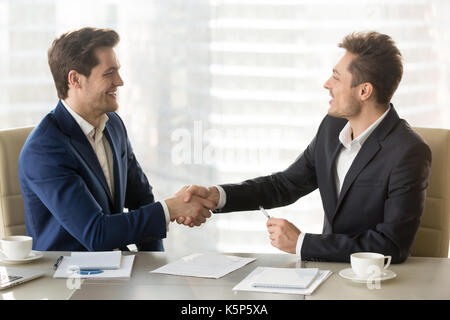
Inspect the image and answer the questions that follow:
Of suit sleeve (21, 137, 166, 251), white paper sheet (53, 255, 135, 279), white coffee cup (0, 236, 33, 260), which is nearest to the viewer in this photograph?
white paper sheet (53, 255, 135, 279)

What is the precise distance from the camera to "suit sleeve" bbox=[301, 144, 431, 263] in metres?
2.01

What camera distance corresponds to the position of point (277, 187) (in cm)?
275

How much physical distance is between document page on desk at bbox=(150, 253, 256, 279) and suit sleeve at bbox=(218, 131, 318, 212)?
0.59m

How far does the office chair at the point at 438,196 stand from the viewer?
2453 mm

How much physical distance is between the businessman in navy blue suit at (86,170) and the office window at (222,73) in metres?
1.22

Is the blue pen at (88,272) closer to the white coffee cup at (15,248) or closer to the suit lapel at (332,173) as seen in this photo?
the white coffee cup at (15,248)

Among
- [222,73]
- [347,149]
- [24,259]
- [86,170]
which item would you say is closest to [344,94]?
[347,149]

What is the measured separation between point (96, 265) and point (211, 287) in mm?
381

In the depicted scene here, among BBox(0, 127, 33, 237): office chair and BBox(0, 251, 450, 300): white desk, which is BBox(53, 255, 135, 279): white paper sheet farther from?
BBox(0, 127, 33, 237): office chair

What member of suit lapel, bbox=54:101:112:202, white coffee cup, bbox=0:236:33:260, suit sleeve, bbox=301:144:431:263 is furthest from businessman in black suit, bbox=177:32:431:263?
white coffee cup, bbox=0:236:33:260

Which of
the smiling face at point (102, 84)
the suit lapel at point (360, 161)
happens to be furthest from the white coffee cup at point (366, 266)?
the smiling face at point (102, 84)

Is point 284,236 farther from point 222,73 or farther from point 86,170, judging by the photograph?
point 222,73

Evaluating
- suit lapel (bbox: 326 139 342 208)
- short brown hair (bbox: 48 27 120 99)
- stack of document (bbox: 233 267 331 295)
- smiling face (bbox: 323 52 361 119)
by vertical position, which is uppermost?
short brown hair (bbox: 48 27 120 99)
